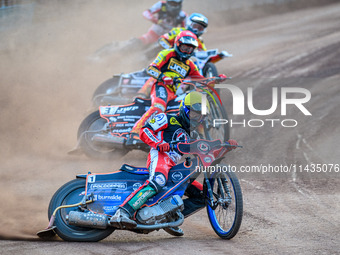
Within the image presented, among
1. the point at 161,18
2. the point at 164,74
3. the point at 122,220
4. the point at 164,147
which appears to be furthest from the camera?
the point at 161,18

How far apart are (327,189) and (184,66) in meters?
3.60

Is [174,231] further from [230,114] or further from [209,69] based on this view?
[230,114]

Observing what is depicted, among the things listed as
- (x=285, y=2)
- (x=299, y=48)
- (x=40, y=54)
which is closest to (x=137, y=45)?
(x=40, y=54)

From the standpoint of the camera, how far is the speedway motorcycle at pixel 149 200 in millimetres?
7055

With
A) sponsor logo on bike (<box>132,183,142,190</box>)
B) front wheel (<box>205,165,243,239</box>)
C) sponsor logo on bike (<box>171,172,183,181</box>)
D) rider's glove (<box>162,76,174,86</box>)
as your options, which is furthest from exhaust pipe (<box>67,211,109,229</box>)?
rider's glove (<box>162,76,174,86</box>)

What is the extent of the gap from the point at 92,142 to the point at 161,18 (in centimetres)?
720

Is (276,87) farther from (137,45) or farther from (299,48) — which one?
(137,45)

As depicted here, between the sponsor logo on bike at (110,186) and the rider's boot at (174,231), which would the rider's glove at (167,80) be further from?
the rider's boot at (174,231)

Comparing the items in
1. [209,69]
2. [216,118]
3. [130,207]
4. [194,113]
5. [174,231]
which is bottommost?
[174,231]

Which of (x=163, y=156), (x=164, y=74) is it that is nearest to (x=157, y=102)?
(x=164, y=74)

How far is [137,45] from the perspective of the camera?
18.6 meters

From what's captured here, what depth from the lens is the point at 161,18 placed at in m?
17.6

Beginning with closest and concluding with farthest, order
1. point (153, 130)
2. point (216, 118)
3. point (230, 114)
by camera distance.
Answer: point (153, 130) < point (216, 118) < point (230, 114)

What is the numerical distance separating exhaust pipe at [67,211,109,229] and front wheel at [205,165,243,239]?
142 cm
